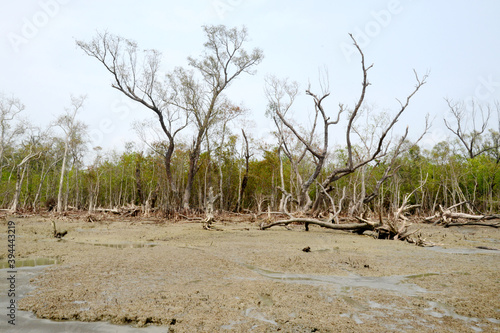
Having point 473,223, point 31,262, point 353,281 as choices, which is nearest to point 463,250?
point 353,281

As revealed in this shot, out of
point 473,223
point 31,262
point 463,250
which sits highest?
point 473,223

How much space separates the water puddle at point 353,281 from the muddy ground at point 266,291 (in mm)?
12

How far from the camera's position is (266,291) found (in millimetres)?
3229

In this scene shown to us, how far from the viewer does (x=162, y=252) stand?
5.41 metres

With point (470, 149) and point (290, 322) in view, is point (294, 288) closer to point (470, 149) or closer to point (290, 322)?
point (290, 322)

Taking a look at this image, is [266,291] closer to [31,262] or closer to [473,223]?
[31,262]

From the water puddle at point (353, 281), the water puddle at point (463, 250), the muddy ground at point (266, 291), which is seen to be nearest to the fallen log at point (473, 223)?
the water puddle at point (463, 250)

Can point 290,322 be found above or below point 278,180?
below

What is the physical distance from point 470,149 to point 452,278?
1346 inches

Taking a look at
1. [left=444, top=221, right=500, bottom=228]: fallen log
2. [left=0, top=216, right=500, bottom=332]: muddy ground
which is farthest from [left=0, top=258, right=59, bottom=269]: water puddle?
[left=444, top=221, right=500, bottom=228]: fallen log

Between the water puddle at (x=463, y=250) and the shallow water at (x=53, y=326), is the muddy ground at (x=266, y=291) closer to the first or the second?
the shallow water at (x=53, y=326)

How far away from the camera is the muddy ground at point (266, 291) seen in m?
2.40

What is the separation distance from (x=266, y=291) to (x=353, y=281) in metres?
1.22

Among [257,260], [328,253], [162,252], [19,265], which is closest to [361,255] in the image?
[328,253]
